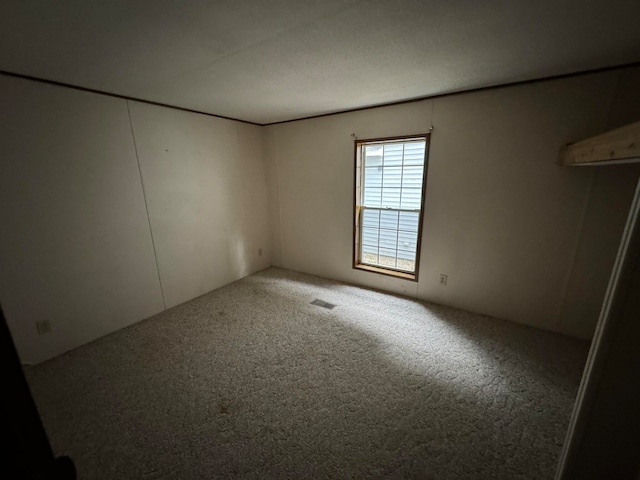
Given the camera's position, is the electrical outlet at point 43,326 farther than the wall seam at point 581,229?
Yes

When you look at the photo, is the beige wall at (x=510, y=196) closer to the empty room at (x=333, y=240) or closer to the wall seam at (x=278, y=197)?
the empty room at (x=333, y=240)

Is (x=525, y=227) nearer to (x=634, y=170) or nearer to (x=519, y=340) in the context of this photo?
(x=634, y=170)

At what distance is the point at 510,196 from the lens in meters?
2.43

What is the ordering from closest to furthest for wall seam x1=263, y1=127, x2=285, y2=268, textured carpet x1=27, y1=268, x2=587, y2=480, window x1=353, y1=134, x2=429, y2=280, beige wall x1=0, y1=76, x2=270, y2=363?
textured carpet x1=27, y1=268, x2=587, y2=480 → beige wall x1=0, y1=76, x2=270, y2=363 → window x1=353, y1=134, x2=429, y2=280 → wall seam x1=263, y1=127, x2=285, y2=268

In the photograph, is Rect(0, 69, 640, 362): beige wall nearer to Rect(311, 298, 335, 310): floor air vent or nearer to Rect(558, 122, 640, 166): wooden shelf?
Rect(558, 122, 640, 166): wooden shelf

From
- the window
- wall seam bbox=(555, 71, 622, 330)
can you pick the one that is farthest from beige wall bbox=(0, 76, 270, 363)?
wall seam bbox=(555, 71, 622, 330)

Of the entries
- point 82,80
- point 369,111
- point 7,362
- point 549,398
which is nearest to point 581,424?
point 549,398

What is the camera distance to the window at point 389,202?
2.97m

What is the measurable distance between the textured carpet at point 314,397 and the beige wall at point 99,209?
0.38 m

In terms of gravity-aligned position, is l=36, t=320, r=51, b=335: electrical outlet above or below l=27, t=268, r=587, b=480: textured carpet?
above

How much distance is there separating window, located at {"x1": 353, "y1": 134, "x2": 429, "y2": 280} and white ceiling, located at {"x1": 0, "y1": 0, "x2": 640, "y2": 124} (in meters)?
0.81

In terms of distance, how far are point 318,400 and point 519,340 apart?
1901 mm

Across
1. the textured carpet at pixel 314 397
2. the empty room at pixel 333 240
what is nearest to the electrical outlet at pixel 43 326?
the empty room at pixel 333 240

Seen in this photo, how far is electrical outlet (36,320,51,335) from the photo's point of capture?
211 centimetres
